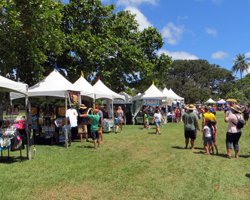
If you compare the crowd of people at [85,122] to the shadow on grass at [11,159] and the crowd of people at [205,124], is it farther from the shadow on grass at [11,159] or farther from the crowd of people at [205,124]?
the shadow on grass at [11,159]

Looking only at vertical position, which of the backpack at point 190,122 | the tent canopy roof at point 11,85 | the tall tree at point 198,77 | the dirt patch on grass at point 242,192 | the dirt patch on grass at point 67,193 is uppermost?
the tall tree at point 198,77

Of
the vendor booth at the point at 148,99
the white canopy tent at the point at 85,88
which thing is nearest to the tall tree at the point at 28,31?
the white canopy tent at the point at 85,88

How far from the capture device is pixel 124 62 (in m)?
27.0

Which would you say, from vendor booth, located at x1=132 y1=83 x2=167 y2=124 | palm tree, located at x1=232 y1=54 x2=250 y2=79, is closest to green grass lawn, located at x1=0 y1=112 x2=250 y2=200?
vendor booth, located at x1=132 y1=83 x2=167 y2=124

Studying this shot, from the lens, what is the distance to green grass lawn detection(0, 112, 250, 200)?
23.0 feet

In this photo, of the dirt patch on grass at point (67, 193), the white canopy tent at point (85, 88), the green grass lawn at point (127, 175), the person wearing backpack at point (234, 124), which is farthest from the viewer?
the white canopy tent at point (85, 88)

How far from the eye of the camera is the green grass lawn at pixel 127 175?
700 cm

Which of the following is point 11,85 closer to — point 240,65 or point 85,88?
point 85,88

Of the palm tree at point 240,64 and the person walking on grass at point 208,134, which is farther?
the palm tree at point 240,64

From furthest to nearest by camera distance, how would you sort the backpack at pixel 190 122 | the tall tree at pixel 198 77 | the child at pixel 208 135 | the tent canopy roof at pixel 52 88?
the tall tree at pixel 198 77 < the tent canopy roof at pixel 52 88 < the backpack at pixel 190 122 < the child at pixel 208 135

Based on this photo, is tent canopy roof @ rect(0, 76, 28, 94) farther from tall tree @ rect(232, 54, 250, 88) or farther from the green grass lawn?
tall tree @ rect(232, 54, 250, 88)

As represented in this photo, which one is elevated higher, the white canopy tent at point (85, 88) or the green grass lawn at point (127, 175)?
the white canopy tent at point (85, 88)

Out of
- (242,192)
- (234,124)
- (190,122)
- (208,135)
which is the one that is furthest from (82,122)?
(242,192)

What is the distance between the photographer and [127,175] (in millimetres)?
8523
